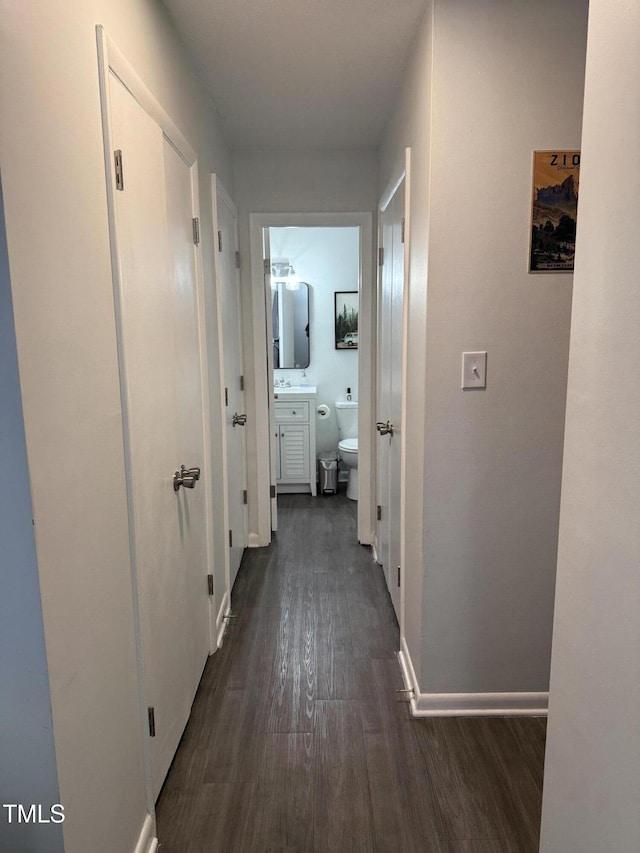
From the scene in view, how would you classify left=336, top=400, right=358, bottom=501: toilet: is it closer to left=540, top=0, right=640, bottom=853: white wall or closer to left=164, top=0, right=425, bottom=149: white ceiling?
left=164, top=0, right=425, bottom=149: white ceiling

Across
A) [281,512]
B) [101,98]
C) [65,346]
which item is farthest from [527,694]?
[281,512]

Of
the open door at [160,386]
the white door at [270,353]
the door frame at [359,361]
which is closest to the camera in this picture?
the open door at [160,386]

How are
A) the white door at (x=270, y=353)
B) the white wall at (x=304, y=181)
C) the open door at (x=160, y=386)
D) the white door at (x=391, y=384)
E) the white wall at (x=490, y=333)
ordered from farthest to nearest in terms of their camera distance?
1. the white door at (x=270, y=353)
2. the white wall at (x=304, y=181)
3. the white door at (x=391, y=384)
4. the white wall at (x=490, y=333)
5. the open door at (x=160, y=386)

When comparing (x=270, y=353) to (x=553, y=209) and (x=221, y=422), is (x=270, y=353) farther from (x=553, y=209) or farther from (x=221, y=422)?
(x=553, y=209)

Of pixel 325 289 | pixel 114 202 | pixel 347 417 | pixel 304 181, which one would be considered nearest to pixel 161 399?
pixel 114 202

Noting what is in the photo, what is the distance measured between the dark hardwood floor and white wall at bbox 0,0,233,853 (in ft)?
1.08

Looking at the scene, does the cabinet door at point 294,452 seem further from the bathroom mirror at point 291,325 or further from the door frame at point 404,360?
the door frame at point 404,360

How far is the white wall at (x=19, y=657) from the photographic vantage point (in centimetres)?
90

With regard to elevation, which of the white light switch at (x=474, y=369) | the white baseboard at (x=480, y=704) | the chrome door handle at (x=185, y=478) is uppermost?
the white light switch at (x=474, y=369)

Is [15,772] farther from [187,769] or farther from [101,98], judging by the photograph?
[101,98]

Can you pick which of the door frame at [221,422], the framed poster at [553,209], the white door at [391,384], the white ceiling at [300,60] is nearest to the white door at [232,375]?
the door frame at [221,422]

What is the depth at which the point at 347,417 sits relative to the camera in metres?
5.02

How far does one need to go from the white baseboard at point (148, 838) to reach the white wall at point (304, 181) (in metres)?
2.95

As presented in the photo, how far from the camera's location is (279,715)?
2.09 m
